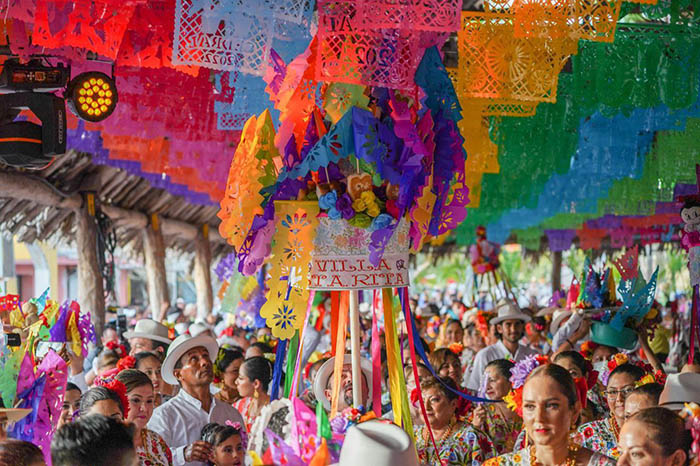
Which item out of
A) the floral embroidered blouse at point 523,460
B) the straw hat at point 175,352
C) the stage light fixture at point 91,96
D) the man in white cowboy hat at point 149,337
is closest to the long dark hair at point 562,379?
the floral embroidered blouse at point 523,460

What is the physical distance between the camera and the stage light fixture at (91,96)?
5902 mm

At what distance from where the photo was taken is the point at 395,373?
4.59m

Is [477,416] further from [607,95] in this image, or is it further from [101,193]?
[101,193]

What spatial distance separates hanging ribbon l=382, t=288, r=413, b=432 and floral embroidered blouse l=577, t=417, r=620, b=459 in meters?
1.30

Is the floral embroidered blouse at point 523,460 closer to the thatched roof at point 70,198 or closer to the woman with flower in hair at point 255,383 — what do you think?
the woman with flower in hair at point 255,383

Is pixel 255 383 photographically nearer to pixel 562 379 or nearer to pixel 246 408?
pixel 246 408

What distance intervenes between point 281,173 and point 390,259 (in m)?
0.61

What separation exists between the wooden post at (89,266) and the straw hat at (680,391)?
875 centimetres

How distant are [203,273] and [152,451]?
13.9 meters

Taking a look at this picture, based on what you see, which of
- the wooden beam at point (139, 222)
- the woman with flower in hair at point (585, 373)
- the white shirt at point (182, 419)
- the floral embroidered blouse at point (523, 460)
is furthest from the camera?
the wooden beam at point (139, 222)

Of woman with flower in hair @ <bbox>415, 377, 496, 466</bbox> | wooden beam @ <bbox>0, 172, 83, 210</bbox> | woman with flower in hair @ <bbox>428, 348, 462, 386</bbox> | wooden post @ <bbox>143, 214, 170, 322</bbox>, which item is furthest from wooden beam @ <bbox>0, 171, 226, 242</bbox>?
woman with flower in hair @ <bbox>415, 377, 496, 466</bbox>

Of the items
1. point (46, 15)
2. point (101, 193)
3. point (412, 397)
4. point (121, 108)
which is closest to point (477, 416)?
point (412, 397)

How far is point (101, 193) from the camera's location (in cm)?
1298

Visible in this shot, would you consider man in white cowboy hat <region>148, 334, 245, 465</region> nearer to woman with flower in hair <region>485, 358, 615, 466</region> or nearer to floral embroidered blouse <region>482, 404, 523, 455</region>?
floral embroidered blouse <region>482, 404, 523, 455</region>
